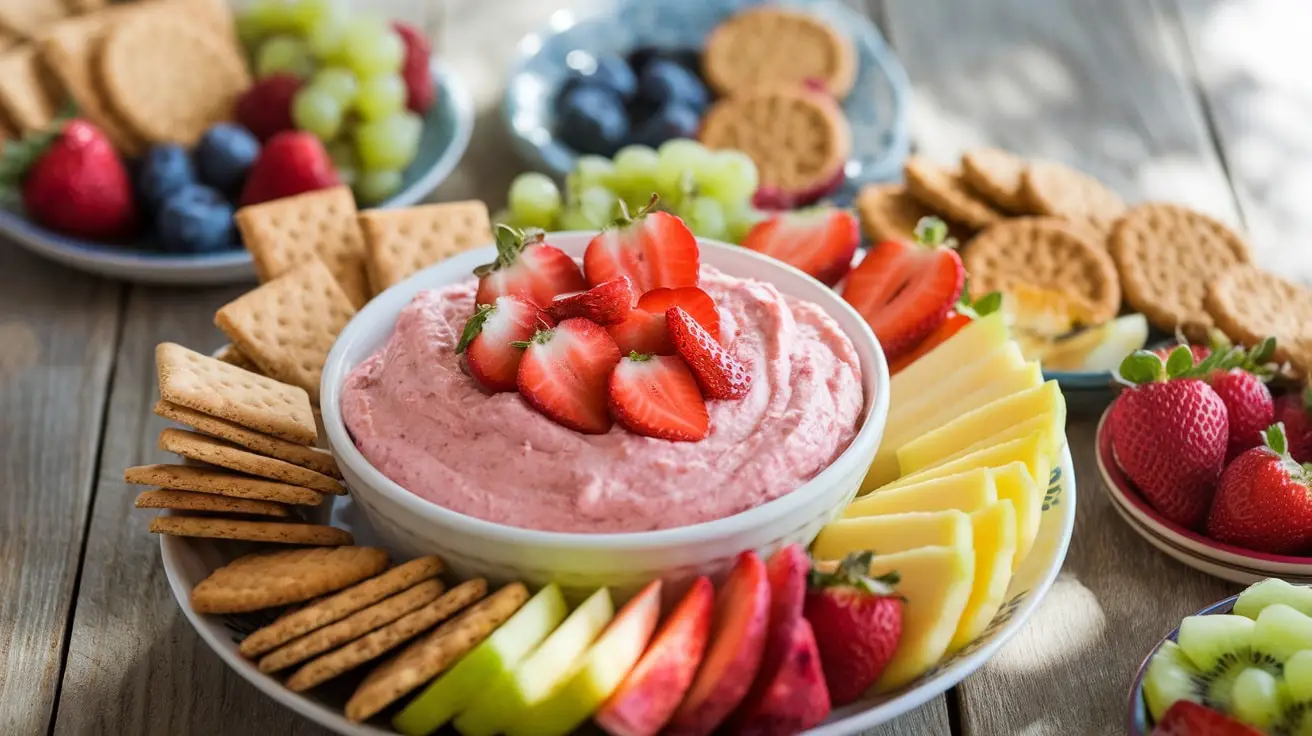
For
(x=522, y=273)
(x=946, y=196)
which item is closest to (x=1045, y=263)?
(x=946, y=196)

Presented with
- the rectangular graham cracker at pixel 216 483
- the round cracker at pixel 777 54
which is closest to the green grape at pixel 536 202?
the round cracker at pixel 777 54

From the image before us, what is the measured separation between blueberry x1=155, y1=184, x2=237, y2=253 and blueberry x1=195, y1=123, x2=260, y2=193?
0.39 feet

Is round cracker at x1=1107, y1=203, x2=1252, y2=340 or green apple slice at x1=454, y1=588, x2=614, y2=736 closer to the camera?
green apple slice at x1=454, y1=588, x2=614, y2=736

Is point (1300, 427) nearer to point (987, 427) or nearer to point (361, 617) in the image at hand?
point (987, 427)

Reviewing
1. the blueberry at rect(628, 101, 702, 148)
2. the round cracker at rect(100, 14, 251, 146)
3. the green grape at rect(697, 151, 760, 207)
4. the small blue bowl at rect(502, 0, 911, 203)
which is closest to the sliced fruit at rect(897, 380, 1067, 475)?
the green grape at rect(697, 151, 760, 207)

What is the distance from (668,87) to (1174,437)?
1.82m

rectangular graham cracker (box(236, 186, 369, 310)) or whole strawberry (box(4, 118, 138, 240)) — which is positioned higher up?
rectangular graham cracker (box(236, 186, 369, 310))

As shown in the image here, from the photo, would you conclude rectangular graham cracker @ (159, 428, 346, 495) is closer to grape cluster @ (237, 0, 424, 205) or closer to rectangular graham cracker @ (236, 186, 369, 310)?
rectangular graham cracker @ (236, 186, 369, 310)

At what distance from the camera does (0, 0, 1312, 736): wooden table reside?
2061mm

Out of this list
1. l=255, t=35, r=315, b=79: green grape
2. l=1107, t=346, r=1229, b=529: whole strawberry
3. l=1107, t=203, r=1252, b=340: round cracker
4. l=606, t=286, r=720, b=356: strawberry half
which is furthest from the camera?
l=255, t=35, r=315, b=79: green grape

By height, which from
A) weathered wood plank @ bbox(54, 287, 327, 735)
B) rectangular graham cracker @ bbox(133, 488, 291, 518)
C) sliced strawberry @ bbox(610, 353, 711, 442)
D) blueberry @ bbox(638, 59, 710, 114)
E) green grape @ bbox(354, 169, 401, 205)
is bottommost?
weathered wood plank @ bbox(54, 287, 327, 735)

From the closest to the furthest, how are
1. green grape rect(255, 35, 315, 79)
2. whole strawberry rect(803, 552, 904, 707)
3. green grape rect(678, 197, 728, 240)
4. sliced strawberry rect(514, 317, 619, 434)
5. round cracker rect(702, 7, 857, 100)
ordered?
whole strawberry rect(803, 552, 904, 707), sliced strawberry rect(514, 317, 619, 434), green grape rect(678, 197, 728, 240), green grape rect(255, 35, 315, 79), round cracker rect(702, 7, 857, 100)

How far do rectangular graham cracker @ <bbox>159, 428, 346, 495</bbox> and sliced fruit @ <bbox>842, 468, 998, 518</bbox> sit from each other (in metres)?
0.85

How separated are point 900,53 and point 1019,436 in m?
2.34
